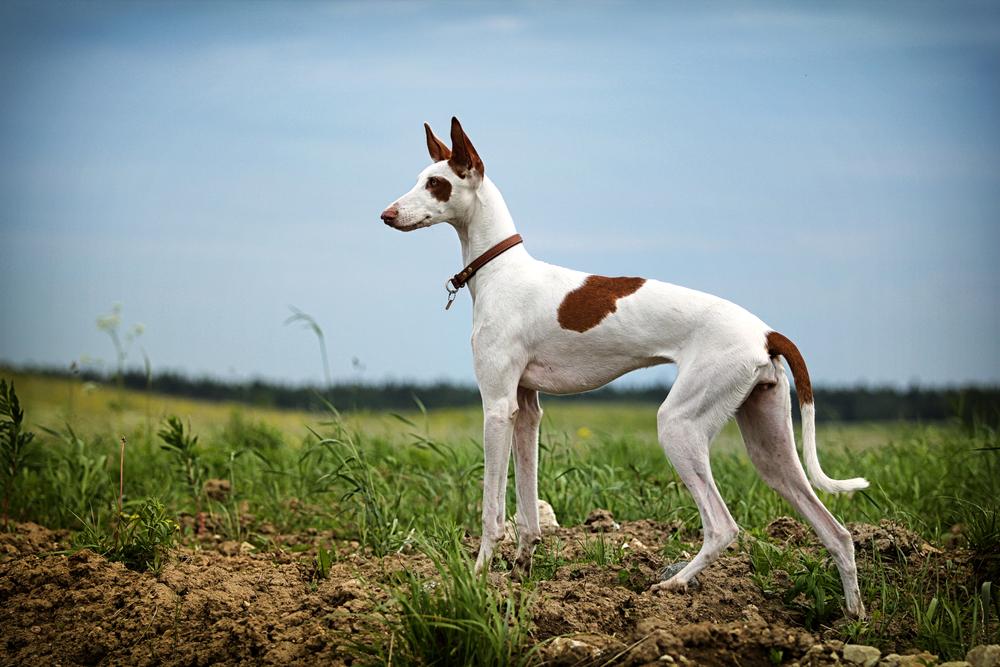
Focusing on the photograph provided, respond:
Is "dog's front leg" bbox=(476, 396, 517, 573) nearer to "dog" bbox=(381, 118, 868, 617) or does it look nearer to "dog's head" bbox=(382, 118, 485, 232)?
"dog" bbox=(381, 118, 868, 617)

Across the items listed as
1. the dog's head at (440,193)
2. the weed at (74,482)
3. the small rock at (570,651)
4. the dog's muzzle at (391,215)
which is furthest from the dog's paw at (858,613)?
the weed at (74,482)

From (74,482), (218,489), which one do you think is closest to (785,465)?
(218,489)

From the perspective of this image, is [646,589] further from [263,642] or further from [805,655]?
[263,642]

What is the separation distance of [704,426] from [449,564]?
1.54 metres

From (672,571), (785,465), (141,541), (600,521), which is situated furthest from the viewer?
(600,521)

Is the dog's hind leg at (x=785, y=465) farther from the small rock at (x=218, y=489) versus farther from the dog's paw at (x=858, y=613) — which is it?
the small rock at (x=218, y=489)

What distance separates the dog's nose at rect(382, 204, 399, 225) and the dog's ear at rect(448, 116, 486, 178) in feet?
1.30

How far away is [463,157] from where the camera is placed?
5.47m

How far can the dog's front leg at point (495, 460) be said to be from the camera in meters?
5.34

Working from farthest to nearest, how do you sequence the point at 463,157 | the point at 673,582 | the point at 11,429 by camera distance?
the point at 11,429, the point at 463,157, the point at 673,582

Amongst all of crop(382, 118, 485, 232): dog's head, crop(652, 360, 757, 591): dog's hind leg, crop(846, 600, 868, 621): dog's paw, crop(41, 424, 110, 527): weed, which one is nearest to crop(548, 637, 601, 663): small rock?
crop(652, 360, 757, 591): dog's hind leg

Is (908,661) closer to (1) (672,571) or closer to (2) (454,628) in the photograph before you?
(1) (672,571)

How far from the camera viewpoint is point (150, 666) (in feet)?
15.7

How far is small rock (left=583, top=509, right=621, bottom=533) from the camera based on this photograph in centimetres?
657
